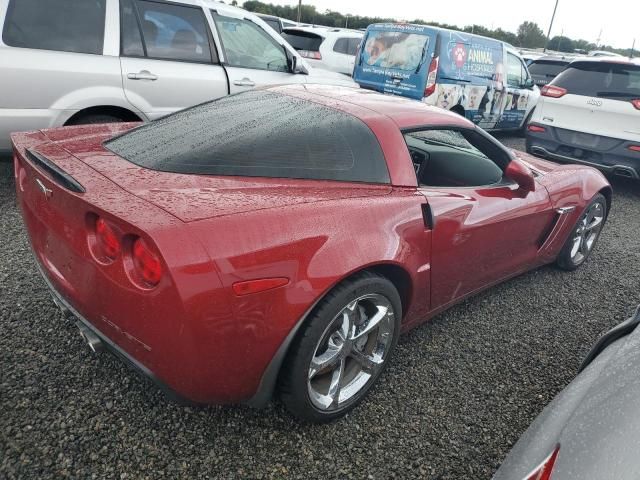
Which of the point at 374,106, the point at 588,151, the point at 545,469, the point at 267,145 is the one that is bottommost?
the point at 588,151

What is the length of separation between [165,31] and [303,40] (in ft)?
19.4

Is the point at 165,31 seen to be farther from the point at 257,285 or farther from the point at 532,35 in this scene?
the point at 532,35

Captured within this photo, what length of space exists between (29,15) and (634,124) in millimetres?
6316

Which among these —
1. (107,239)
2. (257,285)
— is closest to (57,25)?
(107,239)

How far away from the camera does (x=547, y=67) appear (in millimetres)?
11195

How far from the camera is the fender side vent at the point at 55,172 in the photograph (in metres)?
1.70

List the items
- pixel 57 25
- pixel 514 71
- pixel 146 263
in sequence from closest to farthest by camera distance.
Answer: pixel 146 263
pixel 57 25
pixel 514 71

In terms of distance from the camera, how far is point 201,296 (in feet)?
4.73

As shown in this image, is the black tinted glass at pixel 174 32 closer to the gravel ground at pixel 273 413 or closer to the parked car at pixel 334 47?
the gravel ground at pixel 273 413

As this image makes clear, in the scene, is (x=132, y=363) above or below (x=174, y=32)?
below

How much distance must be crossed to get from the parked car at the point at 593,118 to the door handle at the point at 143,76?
5.03 m

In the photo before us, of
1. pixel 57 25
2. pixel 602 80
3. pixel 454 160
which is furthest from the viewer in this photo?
pixel 602 80

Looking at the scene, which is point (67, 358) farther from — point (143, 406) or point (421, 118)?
point (421, 118)

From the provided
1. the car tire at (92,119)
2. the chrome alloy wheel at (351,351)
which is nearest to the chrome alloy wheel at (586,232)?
the chrome alloy wheel at (351,351)
